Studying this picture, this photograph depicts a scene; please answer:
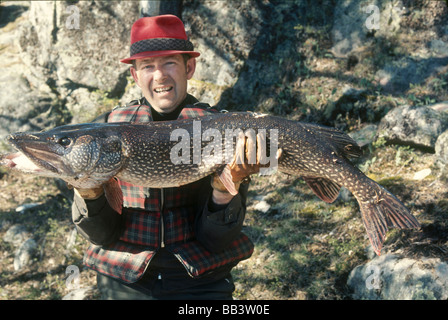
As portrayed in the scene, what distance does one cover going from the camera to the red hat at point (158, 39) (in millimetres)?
2719

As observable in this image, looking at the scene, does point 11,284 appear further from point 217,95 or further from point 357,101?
point 357,101

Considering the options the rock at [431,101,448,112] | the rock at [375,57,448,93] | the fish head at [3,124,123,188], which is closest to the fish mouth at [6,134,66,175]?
the fish head at [3,124,123,188]

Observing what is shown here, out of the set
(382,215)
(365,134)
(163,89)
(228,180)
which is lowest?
(382,215)

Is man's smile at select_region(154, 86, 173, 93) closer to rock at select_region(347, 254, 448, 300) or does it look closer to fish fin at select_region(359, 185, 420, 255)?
fish fin at select_region(359, 185, 420, 255)

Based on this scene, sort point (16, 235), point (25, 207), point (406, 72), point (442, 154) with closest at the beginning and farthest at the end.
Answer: point (442, 154), point (16, 235), point (406, 72), point (25, 207)

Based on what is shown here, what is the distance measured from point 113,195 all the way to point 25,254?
360cm

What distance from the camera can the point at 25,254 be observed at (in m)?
5.21

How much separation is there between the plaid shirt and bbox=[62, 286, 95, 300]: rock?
1.89m

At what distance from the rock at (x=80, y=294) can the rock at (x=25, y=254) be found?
3.26 ft

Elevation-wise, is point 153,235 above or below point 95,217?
below

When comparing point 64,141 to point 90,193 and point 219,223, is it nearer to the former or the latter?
point 90,193

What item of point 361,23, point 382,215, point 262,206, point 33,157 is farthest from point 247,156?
point 361,23

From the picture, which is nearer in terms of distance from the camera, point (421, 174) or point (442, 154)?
point (442, 154)


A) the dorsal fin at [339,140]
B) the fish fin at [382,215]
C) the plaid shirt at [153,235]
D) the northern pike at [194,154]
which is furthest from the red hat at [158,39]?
the fish fin at [382,215]
